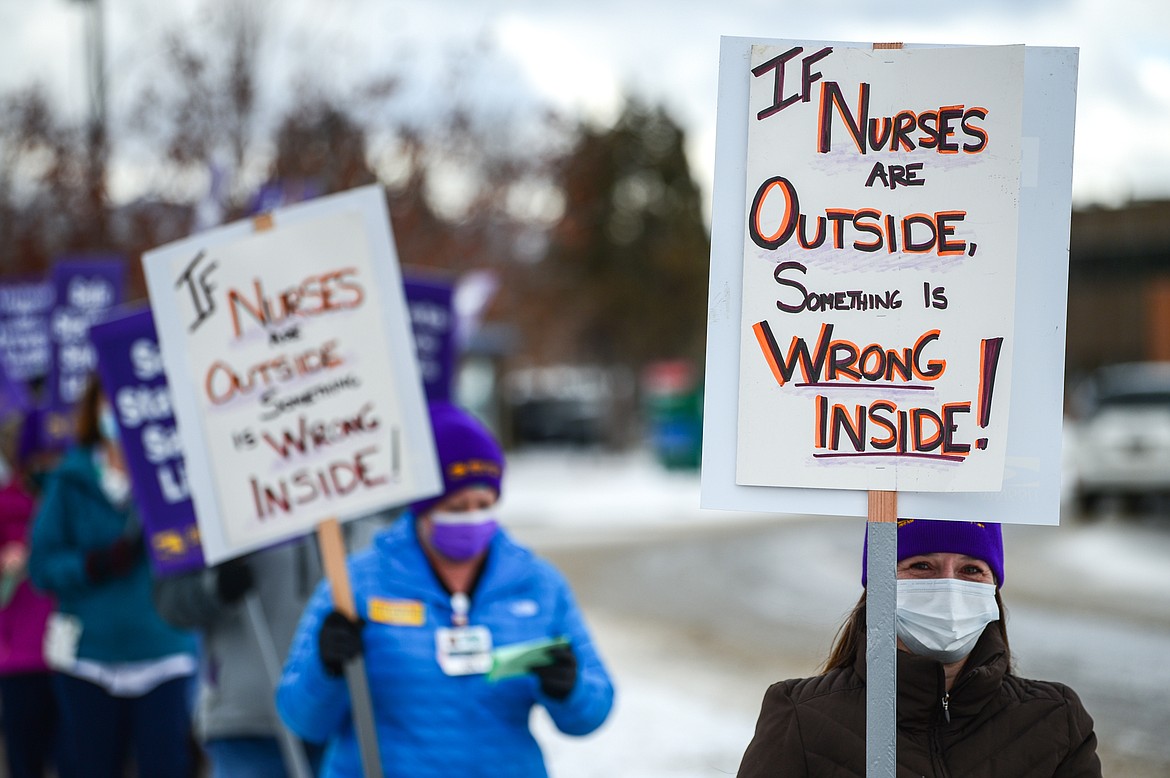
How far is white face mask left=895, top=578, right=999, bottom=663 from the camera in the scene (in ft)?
7.91

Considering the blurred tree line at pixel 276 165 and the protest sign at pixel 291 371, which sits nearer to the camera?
the protest sign at pixel 291 371

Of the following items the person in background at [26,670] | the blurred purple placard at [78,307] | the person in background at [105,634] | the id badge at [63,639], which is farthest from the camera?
the blurred purple placard at [78,307]

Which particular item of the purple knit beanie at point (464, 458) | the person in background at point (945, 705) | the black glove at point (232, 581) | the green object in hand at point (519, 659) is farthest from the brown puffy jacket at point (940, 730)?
the black glove at point (232, 581)

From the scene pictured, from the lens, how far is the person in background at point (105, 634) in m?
5.12

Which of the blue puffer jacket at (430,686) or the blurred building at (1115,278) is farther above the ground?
the blurred building at (1115,278)

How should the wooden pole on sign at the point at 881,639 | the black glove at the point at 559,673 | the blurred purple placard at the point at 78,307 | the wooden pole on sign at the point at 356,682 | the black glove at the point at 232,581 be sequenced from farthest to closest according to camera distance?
the blurred purple placard at the point at 78,307 < the black glove at the point at 232,581 < the black glove at the point at 559,673 < the wooden pole on sign at the point at 356,682 < the wooden pole on sign at the point at 881,639

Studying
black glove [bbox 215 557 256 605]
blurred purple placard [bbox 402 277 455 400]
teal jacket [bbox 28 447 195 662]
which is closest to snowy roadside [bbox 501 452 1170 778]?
black glove [bbox 215 557 256 605]

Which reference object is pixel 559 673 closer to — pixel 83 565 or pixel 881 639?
pixel 881 639

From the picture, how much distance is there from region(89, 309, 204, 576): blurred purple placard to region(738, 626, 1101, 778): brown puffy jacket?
8.73ft

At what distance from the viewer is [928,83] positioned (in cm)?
237

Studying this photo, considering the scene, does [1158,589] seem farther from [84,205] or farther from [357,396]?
[84,205]

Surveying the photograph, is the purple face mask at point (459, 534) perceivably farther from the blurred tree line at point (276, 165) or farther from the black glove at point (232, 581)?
the blurred tree line at point (276, 165)

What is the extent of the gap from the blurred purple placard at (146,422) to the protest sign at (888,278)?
2.68 m

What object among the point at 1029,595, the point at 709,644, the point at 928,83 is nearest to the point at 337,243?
the point at 928,83
